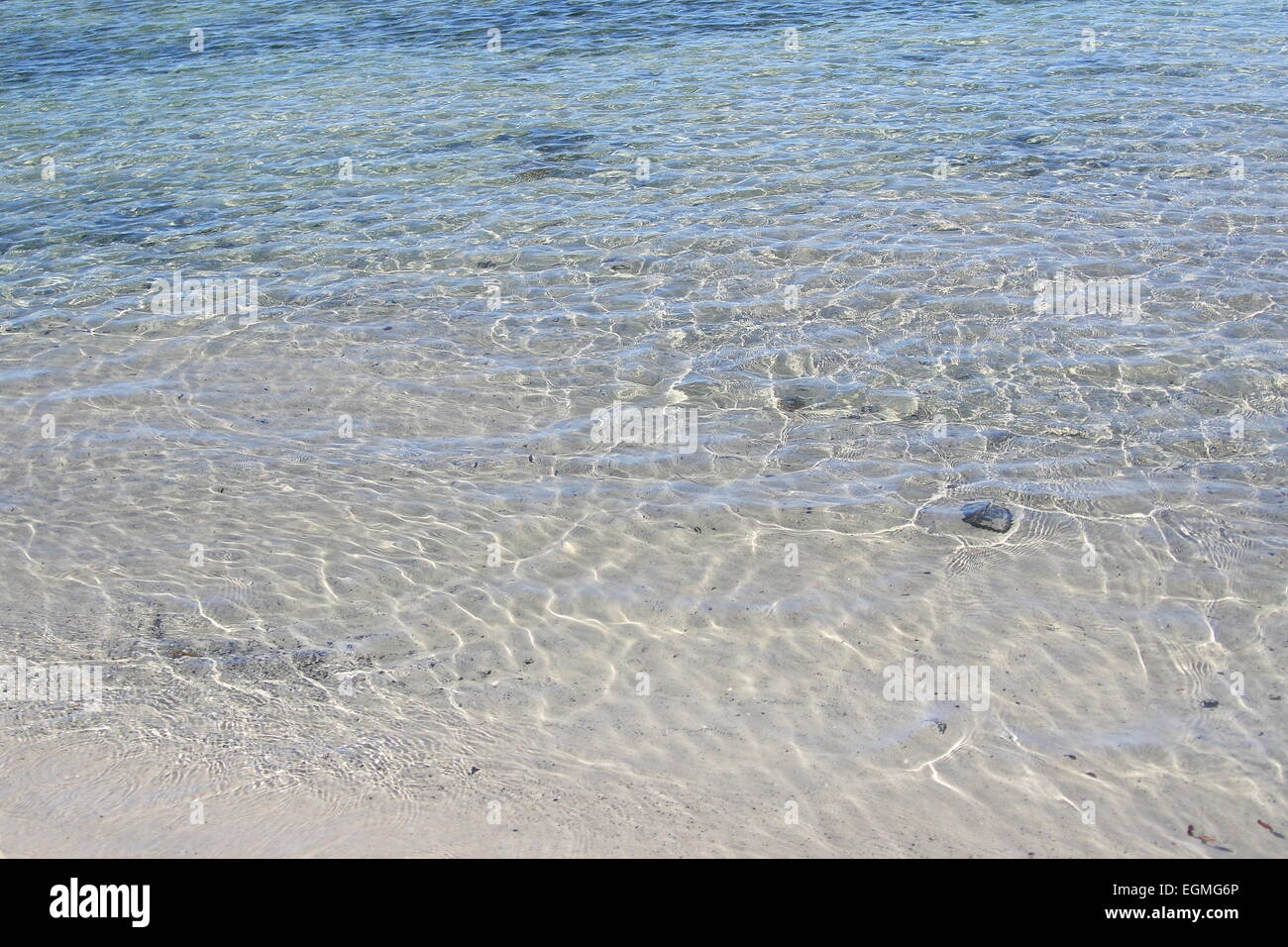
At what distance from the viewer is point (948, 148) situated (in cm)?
1251

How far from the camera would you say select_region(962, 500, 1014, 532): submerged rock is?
6531mm

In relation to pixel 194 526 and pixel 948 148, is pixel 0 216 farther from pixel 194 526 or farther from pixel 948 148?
pixel 948 148
